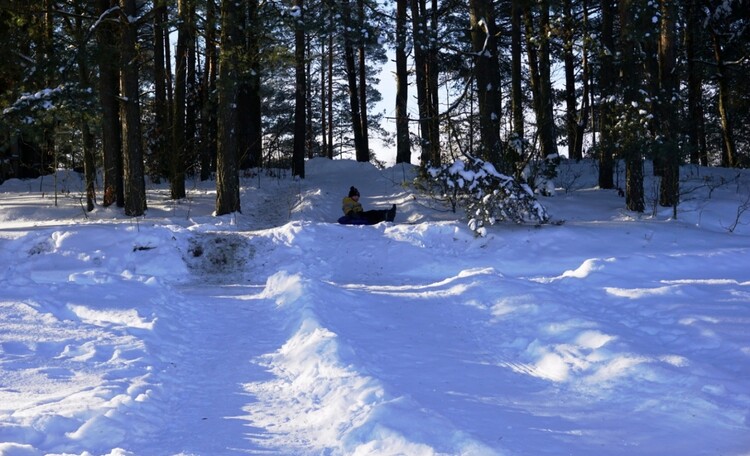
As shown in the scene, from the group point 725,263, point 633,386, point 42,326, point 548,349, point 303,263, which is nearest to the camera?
point 633,386

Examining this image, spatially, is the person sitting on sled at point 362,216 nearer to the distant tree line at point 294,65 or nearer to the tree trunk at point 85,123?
the distant tree line at point 294,65

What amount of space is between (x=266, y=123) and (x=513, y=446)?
3876cm

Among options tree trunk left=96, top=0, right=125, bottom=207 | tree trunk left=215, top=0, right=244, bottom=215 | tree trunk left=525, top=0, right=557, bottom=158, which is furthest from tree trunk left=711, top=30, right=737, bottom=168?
tree trunk left=96, top=0, right=125, bottom=207

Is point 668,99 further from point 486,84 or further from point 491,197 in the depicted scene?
point 491,197

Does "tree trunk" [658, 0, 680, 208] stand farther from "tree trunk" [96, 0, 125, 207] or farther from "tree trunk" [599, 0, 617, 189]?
"tree trunk" [96, 0, 125, 207]

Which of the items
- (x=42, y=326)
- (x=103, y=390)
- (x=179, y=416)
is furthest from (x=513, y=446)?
(x=42, y=326)

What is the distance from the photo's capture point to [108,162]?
16.5 metres

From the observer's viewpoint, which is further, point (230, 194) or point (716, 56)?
point (716, 56)

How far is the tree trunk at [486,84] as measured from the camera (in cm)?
1402

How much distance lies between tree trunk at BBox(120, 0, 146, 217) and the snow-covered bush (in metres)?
7.42

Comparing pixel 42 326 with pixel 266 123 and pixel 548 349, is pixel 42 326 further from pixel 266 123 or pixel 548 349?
pixel 266 123

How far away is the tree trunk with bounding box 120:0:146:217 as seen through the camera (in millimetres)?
14805

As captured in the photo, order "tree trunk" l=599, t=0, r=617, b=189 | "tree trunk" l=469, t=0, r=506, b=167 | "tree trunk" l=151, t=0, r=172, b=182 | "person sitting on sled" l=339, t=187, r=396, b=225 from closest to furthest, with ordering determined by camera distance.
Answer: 1. "tree trunk" l=599, t=0, r=617, b=189
2. "tree trunk" l=469, t=0, r=506, b=167
3. "person sitting on sled" l=339, t=187, r=396, b=225
4. "tree trunk" l=151, t=0, r=172, b=182

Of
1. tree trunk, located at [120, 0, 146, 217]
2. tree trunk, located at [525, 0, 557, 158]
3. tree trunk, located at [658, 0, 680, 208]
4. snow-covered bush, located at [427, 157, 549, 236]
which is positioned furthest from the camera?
tree trunk, located at [120, 0, 146, 217]
